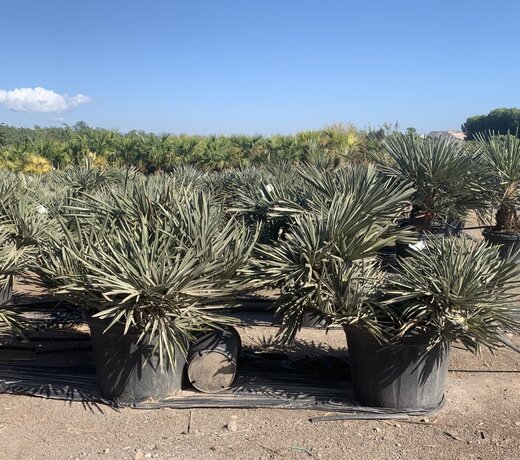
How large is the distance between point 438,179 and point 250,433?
373 cm

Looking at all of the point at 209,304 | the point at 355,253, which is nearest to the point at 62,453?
the point at 209,304

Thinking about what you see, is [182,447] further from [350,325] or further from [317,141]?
[317,141]

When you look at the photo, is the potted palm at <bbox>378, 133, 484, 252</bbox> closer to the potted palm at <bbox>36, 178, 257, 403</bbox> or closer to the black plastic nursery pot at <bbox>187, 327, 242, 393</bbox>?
the potted palm at <bbox>36, 178, 257, 403</bbox>

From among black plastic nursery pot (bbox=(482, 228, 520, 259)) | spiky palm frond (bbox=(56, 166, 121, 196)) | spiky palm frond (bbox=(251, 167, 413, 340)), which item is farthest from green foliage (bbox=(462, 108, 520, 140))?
spiky palm frond (bbox=(251, 167, 413, 340))

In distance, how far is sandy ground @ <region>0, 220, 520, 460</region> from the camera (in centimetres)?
325

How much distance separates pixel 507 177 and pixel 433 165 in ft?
4.92

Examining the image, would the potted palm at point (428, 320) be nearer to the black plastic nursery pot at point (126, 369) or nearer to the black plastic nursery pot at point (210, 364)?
the black plastic nursery pot at point (210, 364)

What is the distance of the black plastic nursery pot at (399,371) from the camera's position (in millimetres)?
3562

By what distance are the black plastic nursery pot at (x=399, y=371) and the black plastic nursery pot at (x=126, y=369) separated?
1.27m

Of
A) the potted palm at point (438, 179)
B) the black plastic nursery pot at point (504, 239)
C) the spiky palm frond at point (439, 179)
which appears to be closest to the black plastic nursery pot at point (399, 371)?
the potted palm at point (438, 179)

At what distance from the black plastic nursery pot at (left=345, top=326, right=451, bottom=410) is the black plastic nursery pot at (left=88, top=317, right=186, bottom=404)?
1270mm

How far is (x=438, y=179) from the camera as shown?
604cm

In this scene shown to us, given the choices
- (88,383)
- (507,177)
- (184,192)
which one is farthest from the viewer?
(507,177)

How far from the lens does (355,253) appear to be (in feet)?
12.8
